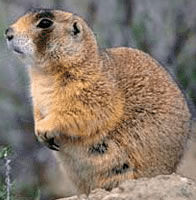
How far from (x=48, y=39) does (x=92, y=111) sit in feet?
1.70

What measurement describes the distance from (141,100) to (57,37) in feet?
2.14

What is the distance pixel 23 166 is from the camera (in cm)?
940

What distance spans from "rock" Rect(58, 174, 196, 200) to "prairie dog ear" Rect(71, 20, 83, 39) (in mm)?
1105

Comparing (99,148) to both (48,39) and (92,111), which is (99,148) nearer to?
(92,111)

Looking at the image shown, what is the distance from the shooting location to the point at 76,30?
5910mm

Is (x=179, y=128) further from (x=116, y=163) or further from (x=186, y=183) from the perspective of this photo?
(x=186, y=183)

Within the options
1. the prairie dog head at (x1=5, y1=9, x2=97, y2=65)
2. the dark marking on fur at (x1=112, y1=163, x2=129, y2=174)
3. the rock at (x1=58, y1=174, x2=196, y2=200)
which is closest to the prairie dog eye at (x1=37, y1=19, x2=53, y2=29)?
the prairie dog head at (x1=5, y1=9, x2=97, y2=65)

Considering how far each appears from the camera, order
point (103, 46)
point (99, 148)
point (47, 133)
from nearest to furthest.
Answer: point (47, 133) < point (99, 148) < point (103, 46)

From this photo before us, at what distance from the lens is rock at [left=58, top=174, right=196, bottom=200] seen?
5051mm

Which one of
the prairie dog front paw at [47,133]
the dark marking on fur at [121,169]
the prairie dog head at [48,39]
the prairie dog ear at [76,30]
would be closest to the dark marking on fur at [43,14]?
the prairie dog head at [48,39]

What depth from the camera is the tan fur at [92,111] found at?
18.9 ft

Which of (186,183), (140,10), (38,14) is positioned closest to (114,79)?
(38,14)

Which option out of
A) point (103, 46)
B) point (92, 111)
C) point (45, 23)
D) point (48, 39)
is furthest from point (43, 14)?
point (103, 46)

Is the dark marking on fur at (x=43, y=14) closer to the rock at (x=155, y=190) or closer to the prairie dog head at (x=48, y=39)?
the prairie dog head at (x=48, y=39)
